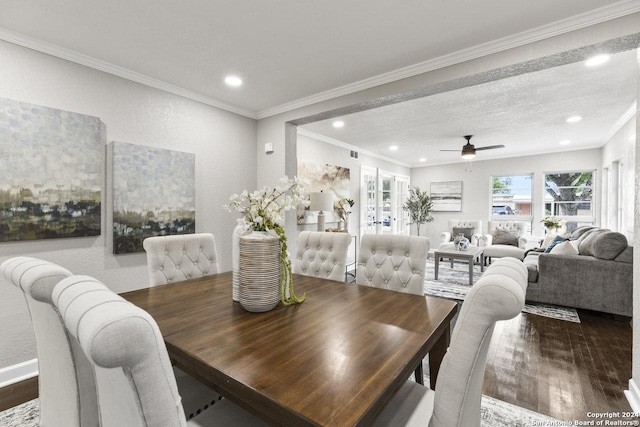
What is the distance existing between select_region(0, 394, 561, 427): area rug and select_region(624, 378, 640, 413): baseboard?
55 centimetres

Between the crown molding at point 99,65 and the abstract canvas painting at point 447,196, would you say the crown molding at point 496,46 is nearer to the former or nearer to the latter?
the crown molding at point 99,65

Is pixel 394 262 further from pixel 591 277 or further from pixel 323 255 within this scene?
pixel 591 277

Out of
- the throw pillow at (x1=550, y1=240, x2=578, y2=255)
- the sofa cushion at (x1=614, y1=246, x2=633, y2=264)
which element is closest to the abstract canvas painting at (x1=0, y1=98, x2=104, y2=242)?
the throw pillow at (x1=550, y1=240, x2=578, y2=255)

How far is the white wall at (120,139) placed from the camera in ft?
7.14

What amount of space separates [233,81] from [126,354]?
2.89 meters

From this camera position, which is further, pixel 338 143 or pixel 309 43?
pixel 338 143

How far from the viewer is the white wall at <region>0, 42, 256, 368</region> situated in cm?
218

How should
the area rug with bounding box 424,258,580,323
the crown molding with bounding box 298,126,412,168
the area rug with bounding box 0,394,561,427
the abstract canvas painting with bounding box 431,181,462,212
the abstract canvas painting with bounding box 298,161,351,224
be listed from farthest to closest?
1. the abstract canvas painting with bounding box 431,181,462,212
2. the crown molding with bounding box 298,126,412,168
3. the abstract canvas painting with bounding box 298,161,351,224
4. the area rug with bounding box 424,258,580,323
5. the area rug with bounding box 0,394,561,427

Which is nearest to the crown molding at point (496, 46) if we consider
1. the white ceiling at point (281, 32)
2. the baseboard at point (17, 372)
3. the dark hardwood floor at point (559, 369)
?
the white ceiling at point (281, 32)

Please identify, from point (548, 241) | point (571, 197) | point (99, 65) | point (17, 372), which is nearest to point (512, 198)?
point (571, 197)

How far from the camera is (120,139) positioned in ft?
8.79

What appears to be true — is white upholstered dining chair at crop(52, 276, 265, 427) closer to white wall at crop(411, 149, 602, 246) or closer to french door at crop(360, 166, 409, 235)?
french door at crop(360, 166, 409, 235)

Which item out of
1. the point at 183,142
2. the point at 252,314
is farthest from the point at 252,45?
the point at 252,314

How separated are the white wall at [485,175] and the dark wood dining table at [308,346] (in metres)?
6.88
